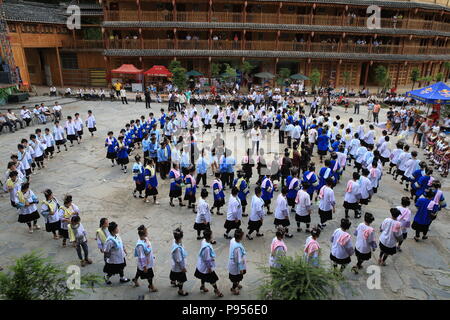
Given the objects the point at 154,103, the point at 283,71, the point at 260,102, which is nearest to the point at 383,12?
the point at 283,71

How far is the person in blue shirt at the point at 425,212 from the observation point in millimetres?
8062

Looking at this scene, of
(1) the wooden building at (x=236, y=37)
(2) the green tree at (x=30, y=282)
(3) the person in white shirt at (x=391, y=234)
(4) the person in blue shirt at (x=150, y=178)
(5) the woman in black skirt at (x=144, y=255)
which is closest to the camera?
(2) the green tree at (x=30, y=282)

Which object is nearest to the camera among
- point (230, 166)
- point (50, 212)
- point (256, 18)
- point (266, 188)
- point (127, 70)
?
point (50, 212)

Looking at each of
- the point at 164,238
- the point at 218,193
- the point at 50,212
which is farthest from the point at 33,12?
the point at 164,238

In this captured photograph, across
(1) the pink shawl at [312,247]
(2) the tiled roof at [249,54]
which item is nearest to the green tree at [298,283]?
(1) the pink shawl at [312,247]

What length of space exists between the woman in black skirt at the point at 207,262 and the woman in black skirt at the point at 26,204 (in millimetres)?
5101

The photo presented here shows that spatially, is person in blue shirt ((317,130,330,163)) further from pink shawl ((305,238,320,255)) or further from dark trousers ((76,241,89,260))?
dark trousers ((76,241,89,260))

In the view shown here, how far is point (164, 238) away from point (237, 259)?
295 centimetres

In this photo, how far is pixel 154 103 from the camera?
86.3 feet

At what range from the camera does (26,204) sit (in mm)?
8281

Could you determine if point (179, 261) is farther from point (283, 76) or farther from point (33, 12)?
point (33, 12)

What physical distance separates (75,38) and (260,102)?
69.7 ft

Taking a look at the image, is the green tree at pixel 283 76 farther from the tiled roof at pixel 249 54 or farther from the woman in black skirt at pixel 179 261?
the woman in black skirt at pixel 179 261
